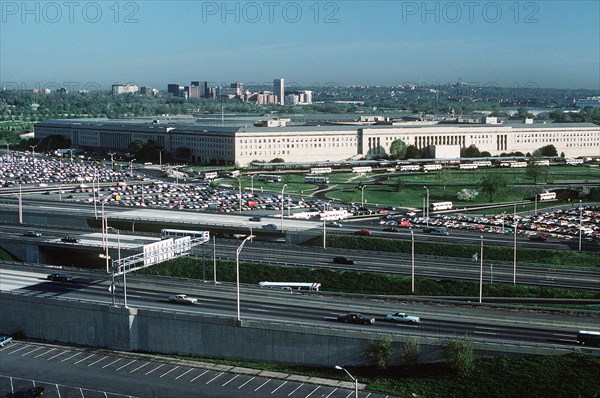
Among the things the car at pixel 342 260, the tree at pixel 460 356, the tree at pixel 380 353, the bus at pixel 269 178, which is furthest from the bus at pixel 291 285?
the bus at pixel 269 178

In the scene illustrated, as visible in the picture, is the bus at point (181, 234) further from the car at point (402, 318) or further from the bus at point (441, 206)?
the bus at point (441, 206)

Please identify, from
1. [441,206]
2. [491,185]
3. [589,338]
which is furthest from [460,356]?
[491,185]

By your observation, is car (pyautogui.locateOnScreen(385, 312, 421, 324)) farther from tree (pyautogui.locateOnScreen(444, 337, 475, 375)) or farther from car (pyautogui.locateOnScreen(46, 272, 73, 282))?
car (pyautogui.locateOnScreen(46, 272, 73, 282))

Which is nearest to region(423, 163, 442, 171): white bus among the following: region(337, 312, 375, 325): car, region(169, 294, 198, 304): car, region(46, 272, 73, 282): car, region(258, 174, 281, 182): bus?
region(258, 174, 281, 182): bus

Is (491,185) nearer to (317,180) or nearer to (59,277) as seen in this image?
(317,180)

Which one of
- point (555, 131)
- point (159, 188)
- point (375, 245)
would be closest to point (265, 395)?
point (375, 245)

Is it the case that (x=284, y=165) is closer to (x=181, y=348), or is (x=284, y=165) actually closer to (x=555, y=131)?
(x=555, y=131)
